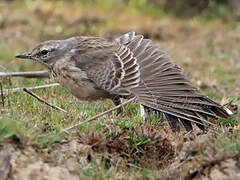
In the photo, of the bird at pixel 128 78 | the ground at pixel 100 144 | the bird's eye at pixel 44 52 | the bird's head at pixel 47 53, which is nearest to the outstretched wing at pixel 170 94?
the bird at pixel 128 78

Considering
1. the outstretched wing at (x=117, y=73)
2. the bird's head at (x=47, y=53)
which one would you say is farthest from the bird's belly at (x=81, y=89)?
the bird's head at (x=47, y=53)

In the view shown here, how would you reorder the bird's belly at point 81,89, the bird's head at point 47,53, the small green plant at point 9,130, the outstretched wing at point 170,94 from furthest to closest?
the bird's head at point 47,53 < the bird's belly at point 81,89 < the outstretched wing at point 170,94 < the small green plant at point 9,130

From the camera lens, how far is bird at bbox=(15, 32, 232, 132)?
6.67 meters

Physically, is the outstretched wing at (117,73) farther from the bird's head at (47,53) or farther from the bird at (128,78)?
the bird's head at (47,53)

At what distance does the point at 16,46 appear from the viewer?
551 inches

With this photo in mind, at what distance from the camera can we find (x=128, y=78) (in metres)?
6.98

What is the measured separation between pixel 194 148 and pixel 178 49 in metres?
9.60

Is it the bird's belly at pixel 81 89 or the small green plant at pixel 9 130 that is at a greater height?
the small green plant at pixel 9 130

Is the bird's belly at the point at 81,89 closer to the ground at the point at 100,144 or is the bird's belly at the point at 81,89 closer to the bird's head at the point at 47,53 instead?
the ground at the point at 100,144

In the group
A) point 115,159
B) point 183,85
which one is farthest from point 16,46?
point 115,159

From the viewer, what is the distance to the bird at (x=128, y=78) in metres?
6.67

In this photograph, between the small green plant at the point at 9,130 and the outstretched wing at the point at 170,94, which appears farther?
the outstretched wing at the point at 170,94

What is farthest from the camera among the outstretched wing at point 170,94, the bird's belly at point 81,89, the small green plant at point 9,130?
the bird's belly at point 81,89

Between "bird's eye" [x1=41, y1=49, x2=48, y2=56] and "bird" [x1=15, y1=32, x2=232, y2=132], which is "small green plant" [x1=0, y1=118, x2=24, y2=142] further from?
"bird's eye" [x1=41, y1=49, x2=48, y2=56]
